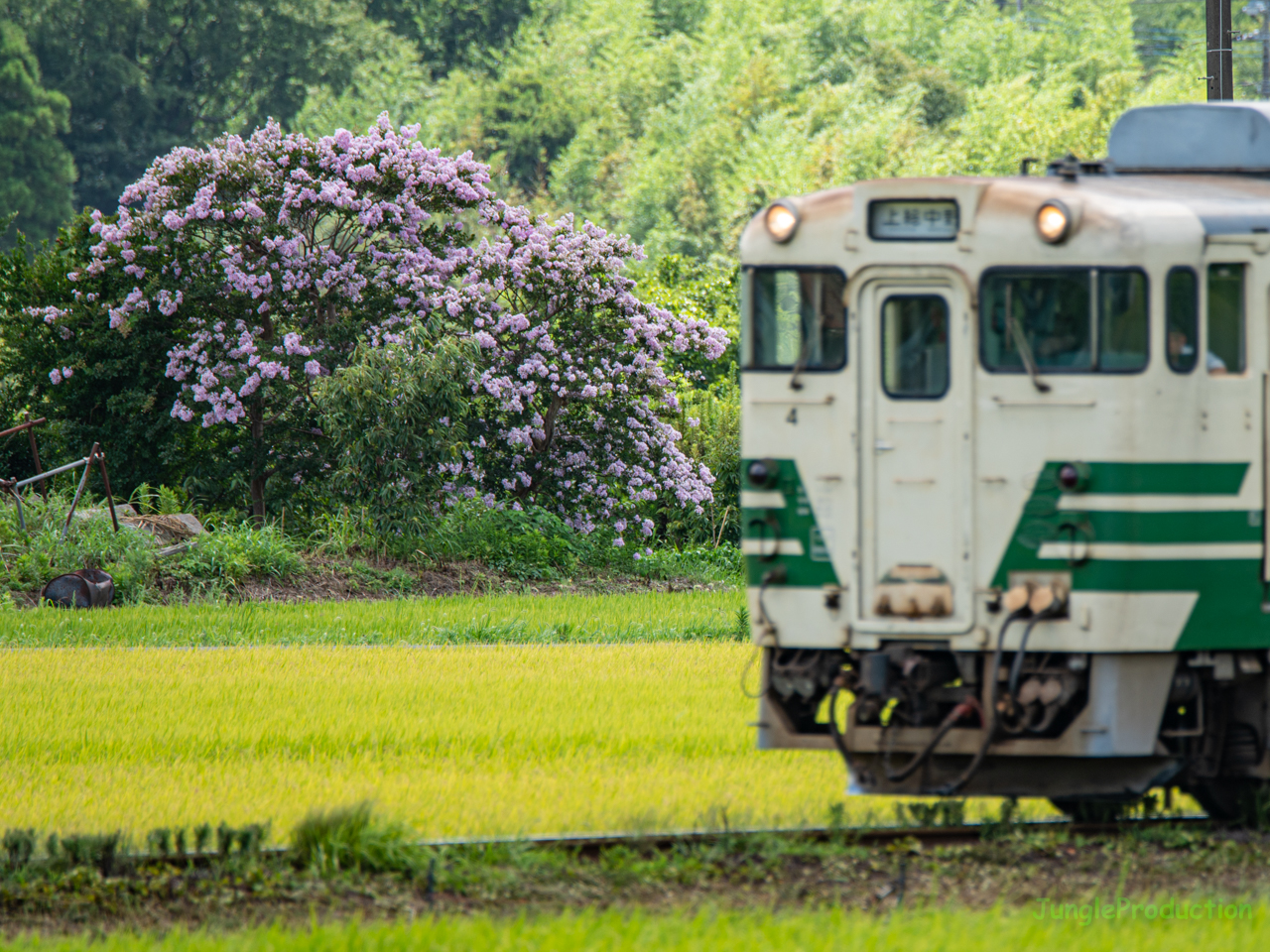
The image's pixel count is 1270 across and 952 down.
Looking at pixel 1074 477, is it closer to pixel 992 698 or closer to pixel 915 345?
pixel 915 345

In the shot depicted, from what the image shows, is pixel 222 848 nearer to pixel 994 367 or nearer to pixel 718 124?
pixel 994 367

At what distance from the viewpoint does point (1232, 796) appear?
913cm

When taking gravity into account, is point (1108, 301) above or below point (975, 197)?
below

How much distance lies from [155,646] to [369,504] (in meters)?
5.54

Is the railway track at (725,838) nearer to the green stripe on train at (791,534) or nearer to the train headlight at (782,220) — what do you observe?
the green stripe on train at (791,534)

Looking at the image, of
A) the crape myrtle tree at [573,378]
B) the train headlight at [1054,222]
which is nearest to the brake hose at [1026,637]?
the train headlight at [1054,222]

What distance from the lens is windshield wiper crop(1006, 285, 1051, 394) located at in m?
8.41

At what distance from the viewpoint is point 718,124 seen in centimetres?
7481

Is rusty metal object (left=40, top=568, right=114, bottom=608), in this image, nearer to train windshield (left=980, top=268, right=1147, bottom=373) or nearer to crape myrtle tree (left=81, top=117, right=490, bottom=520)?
crape myrtle tree (left=81, top=117, right=490, bottom=520)

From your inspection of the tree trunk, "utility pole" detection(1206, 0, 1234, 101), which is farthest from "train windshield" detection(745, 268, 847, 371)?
the tree trunk

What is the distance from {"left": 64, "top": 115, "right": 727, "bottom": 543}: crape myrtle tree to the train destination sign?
14.0m

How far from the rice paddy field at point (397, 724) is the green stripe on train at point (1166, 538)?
6.02 ft

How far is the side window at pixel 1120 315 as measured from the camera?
27.4 feet

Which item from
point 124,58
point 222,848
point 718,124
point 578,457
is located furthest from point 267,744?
point 718,124
